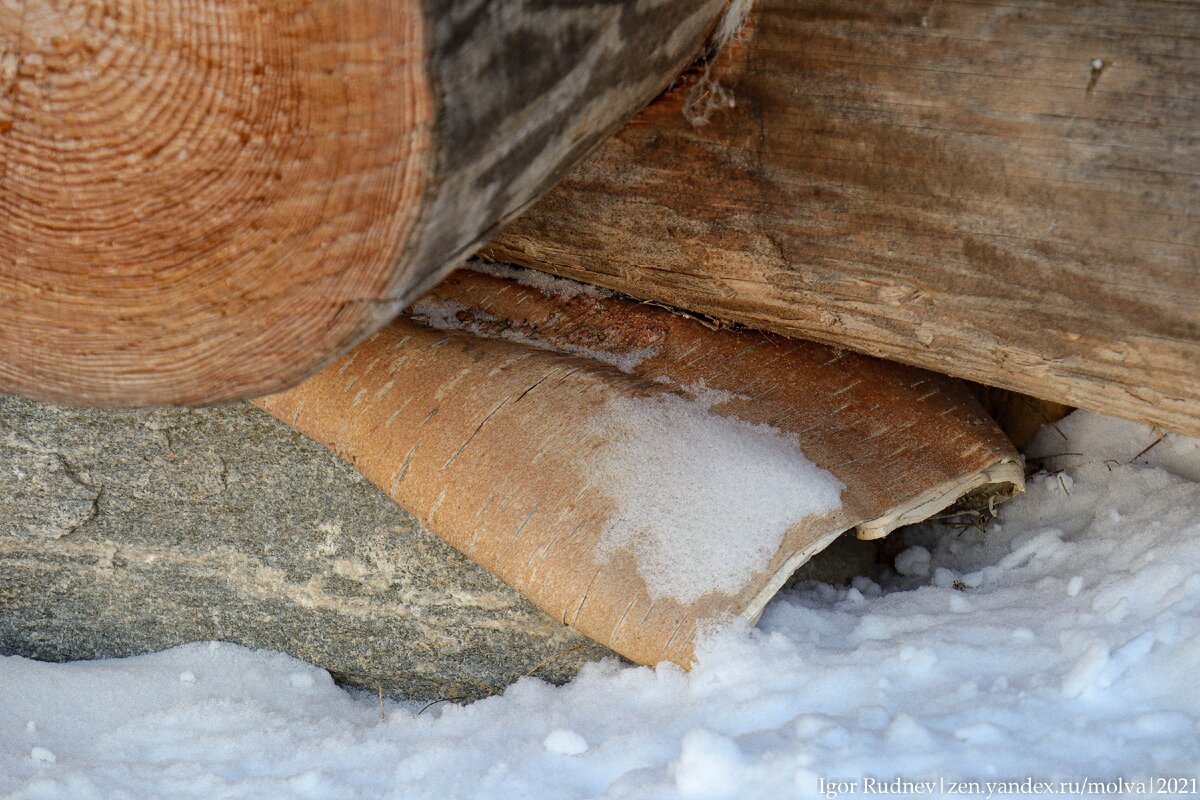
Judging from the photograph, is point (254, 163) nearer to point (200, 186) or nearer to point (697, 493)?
point (200, 186)

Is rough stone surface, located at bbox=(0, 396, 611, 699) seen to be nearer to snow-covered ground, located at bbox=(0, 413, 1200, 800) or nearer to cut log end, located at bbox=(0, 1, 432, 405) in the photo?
snow-covered ground, located at bbox=(0, 413, 1200, 800)

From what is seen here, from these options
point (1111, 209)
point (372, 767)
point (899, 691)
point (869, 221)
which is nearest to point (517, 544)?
point (372, 767)

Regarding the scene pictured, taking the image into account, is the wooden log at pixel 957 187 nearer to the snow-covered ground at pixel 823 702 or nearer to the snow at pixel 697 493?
the snow at pixel 697 493

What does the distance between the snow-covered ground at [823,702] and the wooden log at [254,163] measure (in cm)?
81

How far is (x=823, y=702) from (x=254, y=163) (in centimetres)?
113

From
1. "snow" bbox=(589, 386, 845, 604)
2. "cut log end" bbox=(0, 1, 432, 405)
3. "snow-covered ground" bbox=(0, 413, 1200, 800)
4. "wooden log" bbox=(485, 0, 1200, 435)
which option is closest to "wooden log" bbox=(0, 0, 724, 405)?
"cut log end" bbox=(0, 1, 432, 405)

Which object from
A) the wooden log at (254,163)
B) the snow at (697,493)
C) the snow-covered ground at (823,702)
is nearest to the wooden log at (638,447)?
the snow at (697,493)

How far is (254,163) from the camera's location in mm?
1093

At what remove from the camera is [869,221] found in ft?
5.24

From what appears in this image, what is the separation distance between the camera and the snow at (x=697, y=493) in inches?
67.7

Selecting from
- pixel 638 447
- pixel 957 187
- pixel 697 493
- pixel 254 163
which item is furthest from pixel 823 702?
pixel 254 163

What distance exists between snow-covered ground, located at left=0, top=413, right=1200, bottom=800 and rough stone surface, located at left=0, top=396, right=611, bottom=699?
0.09 m

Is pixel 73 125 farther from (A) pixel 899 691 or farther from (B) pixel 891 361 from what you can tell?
(B) pixel 891 361

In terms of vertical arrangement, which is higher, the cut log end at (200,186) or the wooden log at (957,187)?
the wooden log at (957,187)
